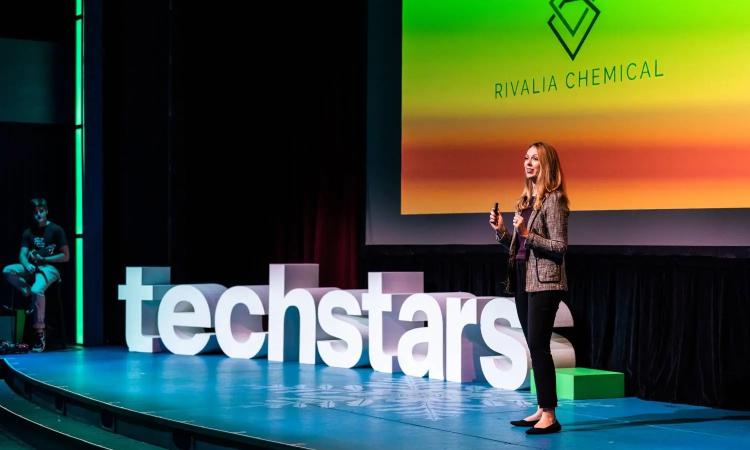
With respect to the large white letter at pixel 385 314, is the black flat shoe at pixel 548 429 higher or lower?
lower

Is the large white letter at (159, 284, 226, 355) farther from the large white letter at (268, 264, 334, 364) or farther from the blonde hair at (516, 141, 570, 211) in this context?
the blonde hair at (516, 141, 570, 211)

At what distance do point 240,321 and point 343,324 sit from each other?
3.99 ft

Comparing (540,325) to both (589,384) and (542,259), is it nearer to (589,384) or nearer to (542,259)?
(542,259)

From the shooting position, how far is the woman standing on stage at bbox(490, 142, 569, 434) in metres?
4.88

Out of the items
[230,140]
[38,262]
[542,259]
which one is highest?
[230,140]

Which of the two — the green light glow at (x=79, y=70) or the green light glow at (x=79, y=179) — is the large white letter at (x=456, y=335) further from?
A: the green light glow at (x=79, y=70)

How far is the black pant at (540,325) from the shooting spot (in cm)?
490

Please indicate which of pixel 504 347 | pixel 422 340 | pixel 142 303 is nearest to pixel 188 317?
pixel 142 303

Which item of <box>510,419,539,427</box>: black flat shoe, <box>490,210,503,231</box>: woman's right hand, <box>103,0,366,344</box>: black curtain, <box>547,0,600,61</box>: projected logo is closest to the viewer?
<box>490,210,503,231</box>: woman's right hand

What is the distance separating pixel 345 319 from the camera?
8156 millimetres

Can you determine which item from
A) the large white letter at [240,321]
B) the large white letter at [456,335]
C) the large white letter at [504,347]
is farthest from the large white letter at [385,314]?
the large white letter at [240,321]

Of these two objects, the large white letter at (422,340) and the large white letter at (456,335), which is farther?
the large white letter at (422,340)

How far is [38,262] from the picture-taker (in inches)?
379

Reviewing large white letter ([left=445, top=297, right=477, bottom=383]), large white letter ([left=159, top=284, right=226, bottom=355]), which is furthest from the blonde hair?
large white letter ([left=159, top=284, right=226, bottom=355])
